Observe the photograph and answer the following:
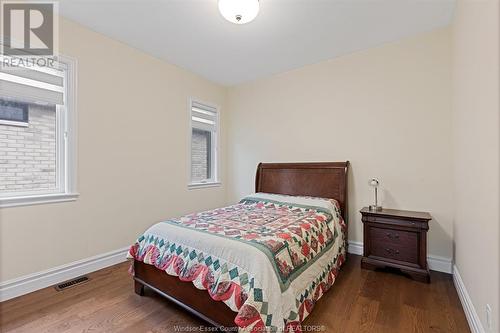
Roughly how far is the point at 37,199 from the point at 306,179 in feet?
9.74

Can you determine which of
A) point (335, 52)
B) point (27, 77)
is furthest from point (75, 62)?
point (335, 52)

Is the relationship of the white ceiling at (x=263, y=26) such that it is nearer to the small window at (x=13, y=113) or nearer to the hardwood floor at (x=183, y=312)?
the small window at (x=13, y=113)

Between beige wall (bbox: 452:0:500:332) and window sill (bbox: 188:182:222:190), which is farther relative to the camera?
window sill (bbox: 188:182:222:190)

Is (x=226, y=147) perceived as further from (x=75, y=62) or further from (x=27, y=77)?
(x=27, y=77)

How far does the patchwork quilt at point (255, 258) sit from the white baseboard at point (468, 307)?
3.11ft

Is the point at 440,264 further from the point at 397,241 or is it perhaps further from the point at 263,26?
the point at 263,26

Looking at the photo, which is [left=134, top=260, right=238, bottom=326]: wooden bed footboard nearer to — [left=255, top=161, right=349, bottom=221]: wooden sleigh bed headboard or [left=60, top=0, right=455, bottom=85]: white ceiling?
[left=255, top=161, right=349, bottom=221]: wooden sleigh bed headboard

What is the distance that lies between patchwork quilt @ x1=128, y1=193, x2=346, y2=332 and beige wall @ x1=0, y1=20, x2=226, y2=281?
0.86 m

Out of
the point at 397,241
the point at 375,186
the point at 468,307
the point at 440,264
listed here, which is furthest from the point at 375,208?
the point at 468,307

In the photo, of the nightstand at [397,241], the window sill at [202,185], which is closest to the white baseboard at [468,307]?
the nightstand at [397,241]

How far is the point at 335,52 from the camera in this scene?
10.1 ft

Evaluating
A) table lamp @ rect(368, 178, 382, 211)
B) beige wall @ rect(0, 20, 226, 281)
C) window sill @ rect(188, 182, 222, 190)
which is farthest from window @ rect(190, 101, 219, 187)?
table lamp @ rect(368, 178, 382, 211)

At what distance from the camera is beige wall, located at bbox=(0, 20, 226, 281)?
86.1 inches

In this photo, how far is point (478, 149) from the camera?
1546 mm
